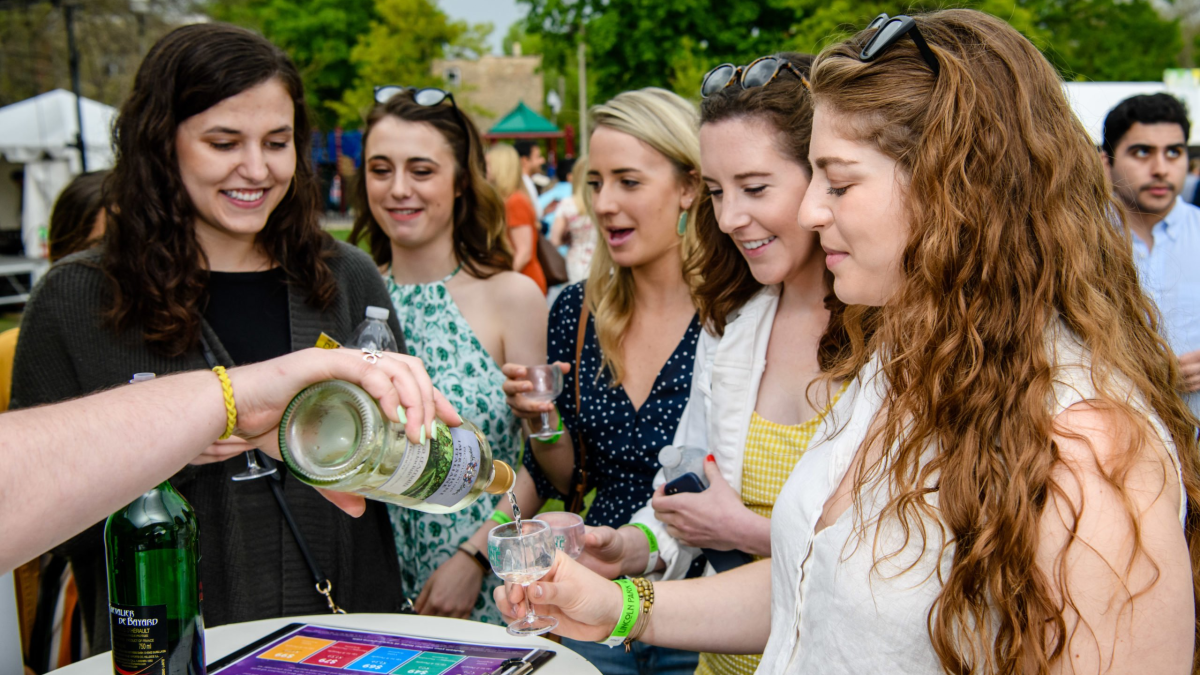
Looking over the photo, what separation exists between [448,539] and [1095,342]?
2.30 m

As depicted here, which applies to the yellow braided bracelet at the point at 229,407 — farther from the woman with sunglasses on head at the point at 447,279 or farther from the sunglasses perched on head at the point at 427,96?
the sunglasses perched on head at the point at 427,96

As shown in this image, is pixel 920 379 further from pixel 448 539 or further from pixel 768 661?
pixel 448 539

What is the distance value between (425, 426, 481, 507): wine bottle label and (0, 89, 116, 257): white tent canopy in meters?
13.8

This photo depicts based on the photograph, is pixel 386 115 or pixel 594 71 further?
pixel 594 71

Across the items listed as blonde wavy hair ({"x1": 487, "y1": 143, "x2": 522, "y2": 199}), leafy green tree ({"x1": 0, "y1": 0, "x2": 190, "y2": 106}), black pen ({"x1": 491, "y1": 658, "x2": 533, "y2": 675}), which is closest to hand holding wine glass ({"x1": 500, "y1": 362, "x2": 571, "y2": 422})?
black pen ({"x1": 491, "y1": 658, "x2": 533, "y2": 675})

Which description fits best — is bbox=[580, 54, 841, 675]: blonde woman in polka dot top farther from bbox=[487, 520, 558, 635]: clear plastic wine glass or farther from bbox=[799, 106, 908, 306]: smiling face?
bbox=[799, 106, 908, 306]: smiling face

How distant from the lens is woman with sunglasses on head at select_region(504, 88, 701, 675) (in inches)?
109

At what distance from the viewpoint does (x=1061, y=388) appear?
1294 mm

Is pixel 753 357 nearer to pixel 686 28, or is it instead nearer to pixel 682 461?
pixel 682 461

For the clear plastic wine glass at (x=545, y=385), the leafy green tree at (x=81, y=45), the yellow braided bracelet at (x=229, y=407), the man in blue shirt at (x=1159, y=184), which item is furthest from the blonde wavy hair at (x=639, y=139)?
the leafy green tree at (x=81, y=45)

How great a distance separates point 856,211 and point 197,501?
1843 mm

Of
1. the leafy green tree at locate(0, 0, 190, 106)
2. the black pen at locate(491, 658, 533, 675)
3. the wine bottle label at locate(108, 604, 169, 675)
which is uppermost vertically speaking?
the leafy green tree at locate(0, 0, 190, 106)

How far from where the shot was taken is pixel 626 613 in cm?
182

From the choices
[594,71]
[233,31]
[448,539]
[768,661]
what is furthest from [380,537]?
[594,71]
